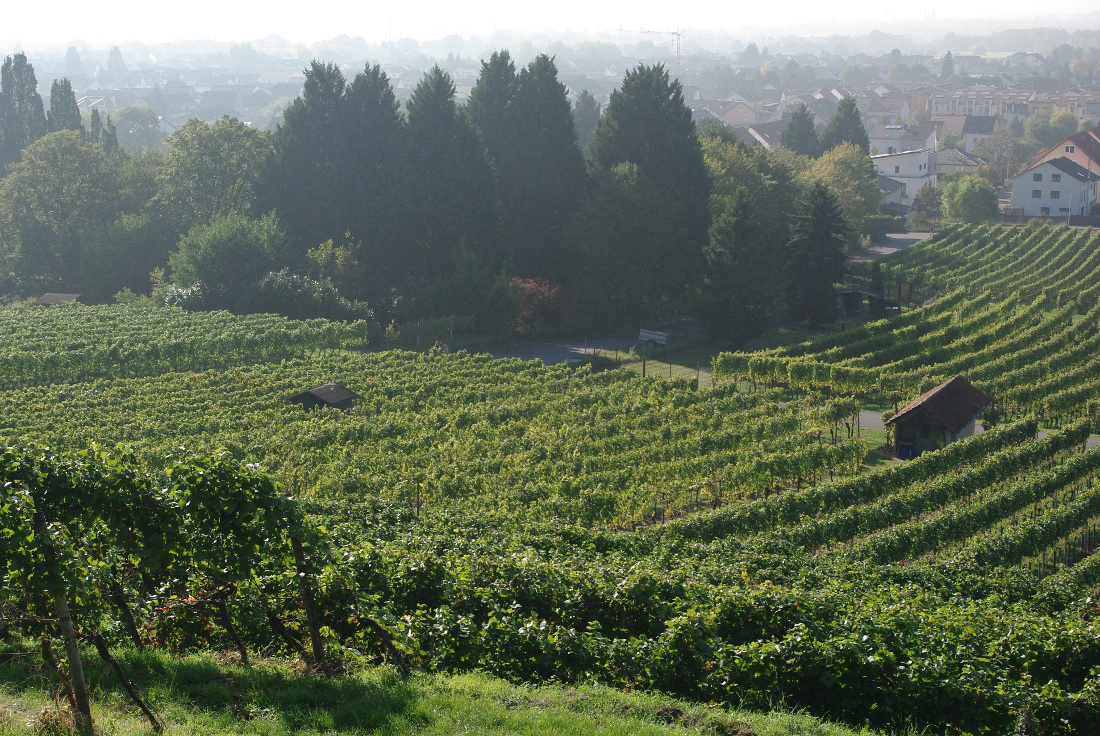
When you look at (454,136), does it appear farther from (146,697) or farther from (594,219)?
(146,697)

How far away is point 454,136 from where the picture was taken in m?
50.7

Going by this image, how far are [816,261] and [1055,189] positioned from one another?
44.1 metres

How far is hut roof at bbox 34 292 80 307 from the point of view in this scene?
5138cm

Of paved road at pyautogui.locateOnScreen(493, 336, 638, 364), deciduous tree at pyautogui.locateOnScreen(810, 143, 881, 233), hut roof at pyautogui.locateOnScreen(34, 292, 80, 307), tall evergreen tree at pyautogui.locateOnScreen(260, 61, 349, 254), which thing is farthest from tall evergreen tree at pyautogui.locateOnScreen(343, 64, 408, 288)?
deciduous tree at pyautogui.locateOnScreen(810, 143, 881, 233)

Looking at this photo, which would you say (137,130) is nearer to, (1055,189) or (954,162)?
(954,162)

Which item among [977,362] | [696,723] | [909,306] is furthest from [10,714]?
[909,306]

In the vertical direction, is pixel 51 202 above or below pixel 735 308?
above

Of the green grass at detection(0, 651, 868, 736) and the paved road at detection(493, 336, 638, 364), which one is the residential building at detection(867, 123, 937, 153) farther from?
the green grass at detection(0, 651, 868, 736)

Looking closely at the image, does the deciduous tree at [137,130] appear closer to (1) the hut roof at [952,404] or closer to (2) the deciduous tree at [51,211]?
(2) the deciduous tree at [51,211]

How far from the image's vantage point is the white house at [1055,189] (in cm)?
7906

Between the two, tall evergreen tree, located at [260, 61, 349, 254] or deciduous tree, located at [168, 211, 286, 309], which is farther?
tall evergreen tree, located at [260, 61, 349, 254]

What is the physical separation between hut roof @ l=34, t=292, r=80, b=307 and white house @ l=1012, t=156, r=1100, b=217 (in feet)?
235

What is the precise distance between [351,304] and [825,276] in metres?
22.8

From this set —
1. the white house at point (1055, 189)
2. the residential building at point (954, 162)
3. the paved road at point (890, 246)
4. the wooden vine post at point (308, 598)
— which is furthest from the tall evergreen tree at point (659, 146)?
the residential building at point (954, 162)
